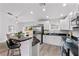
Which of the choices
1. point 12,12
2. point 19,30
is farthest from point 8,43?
point 12,12

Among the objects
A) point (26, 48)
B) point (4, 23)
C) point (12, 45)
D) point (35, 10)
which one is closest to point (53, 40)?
point (26, 48)

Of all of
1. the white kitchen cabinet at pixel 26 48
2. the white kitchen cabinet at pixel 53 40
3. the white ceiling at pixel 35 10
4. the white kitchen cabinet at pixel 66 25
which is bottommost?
the white kitchen cabinet at pixel 26 48

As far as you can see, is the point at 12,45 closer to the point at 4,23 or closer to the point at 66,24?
the point at 4,23

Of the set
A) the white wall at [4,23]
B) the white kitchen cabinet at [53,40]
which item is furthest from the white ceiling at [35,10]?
the white kitchen cabinet at [53,40]

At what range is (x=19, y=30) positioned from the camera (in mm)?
1716

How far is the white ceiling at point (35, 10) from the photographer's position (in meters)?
1.71

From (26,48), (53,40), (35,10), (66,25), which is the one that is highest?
(35,10)

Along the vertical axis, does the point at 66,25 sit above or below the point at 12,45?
above

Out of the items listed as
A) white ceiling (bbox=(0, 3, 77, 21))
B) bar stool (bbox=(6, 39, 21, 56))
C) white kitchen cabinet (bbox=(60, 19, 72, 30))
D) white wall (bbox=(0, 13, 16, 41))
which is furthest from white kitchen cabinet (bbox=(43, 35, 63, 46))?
white wall (bbox=(0, 13, 16, 41))

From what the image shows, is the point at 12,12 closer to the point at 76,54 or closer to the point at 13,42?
the point at 13,42

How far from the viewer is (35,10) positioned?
1.73 metres

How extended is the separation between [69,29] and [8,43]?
42.6 inches

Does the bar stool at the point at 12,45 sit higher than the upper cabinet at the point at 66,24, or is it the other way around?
the upper cabinet at the point at 66,24

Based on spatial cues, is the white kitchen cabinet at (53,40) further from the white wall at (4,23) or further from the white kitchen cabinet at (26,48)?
the white wall at (4,23)
